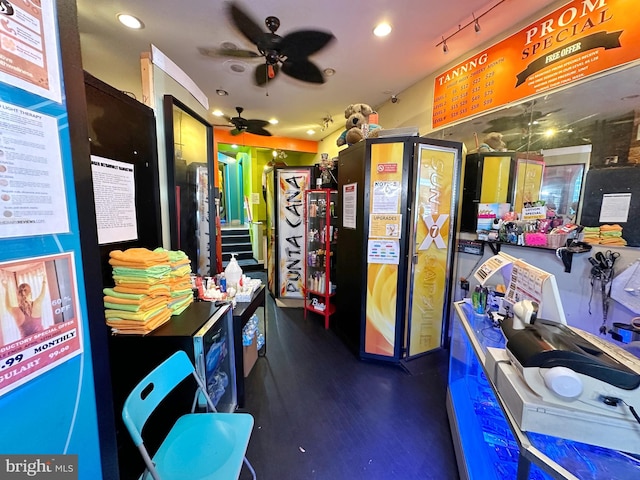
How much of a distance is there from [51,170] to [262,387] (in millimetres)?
2173

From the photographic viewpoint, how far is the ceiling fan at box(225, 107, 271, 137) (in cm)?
505

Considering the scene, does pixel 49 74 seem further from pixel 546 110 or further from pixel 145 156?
pixel 546 110

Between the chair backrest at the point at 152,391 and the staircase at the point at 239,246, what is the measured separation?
5.21 meters

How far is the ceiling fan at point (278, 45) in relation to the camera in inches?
97.7

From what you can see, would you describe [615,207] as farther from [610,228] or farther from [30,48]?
[30,48]

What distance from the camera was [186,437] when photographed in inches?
48.7

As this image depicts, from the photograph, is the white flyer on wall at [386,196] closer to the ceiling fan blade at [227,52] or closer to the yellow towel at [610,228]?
the yellow towel at [610,228]

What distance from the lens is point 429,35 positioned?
264 centimetres

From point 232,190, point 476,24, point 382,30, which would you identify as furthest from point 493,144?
point 232,190

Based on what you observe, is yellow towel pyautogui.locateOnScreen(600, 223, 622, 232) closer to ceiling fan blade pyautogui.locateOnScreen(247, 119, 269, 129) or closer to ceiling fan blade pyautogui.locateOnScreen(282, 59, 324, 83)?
ceiling fan blade pyautogui.locateOnScreen(282, 59, 324, 83)

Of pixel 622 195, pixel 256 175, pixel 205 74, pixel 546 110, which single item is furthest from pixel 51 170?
pixel 256 175

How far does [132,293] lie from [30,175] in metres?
0.93

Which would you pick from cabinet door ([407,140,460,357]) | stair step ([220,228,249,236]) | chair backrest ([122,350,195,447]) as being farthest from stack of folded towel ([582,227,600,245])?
stair step ([220,228,249,236])

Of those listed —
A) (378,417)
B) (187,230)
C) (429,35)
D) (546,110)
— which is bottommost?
(378,417)
